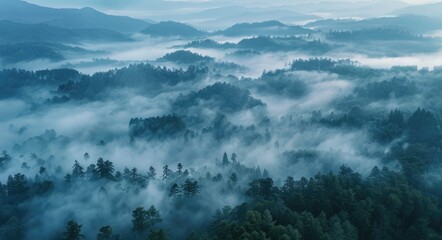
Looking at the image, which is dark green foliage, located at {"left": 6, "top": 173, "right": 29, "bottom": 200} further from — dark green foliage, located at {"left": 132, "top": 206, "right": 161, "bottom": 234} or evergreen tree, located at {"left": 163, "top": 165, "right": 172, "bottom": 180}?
dark green foliage, located at {"left": 132, "top": 206, "right": 161, "bottom": 234}

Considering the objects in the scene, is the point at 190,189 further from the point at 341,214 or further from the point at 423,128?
the point at 423,128

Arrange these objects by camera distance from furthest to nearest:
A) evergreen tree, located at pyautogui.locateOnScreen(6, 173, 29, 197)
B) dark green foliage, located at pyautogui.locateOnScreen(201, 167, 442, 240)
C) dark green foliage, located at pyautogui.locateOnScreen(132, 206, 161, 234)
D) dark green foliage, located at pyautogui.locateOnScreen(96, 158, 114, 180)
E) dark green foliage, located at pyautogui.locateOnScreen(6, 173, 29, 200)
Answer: dark green foliage, located at pyautogui.locateOnScreen(96, 158, 114, 180), evergreen tree, located at pyautogui.locateOnScreen(6, 173, 29, 197), dark green foliage, located at pyautogui.locateOnScreen(6, 173, 29, 200), dark green foliage, located at pyautogui.locateOnScreen(132, 206, 161, 234), dark green foliage, located at pyautogui.locateOnScreen(201, 167, 442, 240)

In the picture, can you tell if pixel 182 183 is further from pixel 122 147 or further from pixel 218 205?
pixel 122 147

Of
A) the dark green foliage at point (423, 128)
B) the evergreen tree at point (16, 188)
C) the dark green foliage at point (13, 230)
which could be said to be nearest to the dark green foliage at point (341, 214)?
the dark green foliage at point (423, 128)

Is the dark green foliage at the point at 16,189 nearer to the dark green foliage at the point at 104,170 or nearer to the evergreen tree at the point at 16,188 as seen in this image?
the evergreen tree at the point at 16,188

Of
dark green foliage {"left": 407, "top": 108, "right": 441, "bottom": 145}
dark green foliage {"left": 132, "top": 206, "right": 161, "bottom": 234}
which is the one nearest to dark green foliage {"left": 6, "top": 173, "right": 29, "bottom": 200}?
dark green foliage {"left": 132, "top": 206, "right": 161, "bottom": 234}

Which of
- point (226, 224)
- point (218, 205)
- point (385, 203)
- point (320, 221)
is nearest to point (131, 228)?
point (218, 205)

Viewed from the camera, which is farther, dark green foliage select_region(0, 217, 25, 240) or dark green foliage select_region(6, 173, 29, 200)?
dark green foliage select_region(6, 173, 29, 200)

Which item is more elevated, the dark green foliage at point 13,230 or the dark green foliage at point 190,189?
the dark green foliage at point 190,189

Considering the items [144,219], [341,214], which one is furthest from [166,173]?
[341,214]

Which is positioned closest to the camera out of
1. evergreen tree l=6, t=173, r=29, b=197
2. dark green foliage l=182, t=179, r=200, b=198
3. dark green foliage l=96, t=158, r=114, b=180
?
dark green foliage l=182, t=179, r=200, b=198

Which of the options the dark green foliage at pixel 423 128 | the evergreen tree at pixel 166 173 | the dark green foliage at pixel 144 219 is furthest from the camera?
the dark green foliage at pixel 423 128

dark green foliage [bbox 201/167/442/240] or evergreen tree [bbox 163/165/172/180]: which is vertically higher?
dark green foliage [bbox 201/167/442/240]
